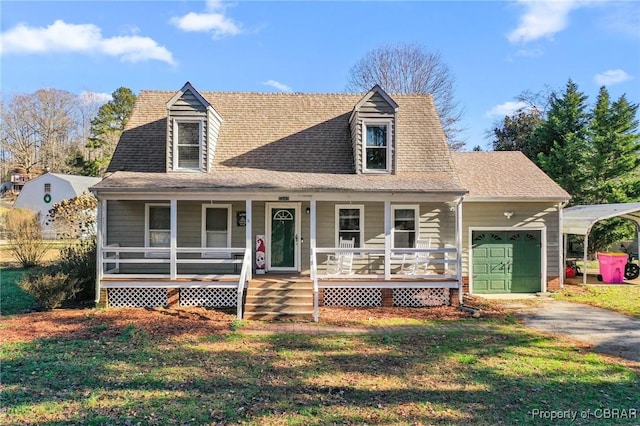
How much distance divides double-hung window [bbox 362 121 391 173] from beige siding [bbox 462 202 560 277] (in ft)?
10.8

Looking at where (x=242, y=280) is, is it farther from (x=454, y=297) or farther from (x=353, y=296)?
(x=454, y=297)

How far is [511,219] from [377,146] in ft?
17.3

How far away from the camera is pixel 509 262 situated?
44.4 feet

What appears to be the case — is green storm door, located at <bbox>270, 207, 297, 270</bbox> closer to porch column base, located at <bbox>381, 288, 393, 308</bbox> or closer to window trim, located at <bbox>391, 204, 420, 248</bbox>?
porch column base, located at <bbox>381, 288, 393, 308</bbox>

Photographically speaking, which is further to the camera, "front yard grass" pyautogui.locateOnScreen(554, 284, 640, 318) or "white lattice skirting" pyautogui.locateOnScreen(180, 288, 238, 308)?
"front yard grass" pyautogui.locateOnScreen(554, 284, 640, 318)

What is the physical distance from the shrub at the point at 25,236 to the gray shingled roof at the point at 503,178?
1798 cm

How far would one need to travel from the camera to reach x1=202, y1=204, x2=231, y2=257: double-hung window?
12.6 meters

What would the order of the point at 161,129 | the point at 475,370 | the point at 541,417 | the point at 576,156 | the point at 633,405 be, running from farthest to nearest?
the point at 576,156 → the point at 161,129 → the point at 475,370 → the point at 633,405 → the point at 541,417

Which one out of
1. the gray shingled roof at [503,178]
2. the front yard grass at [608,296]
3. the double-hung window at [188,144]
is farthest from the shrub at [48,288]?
the front yard grass at [608,296]

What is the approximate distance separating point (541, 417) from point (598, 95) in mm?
28076

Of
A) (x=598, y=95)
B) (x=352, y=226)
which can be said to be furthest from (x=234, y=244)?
(x=598, y=95)

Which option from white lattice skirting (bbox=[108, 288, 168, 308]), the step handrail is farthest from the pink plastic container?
white lattice skirting (bbox=[108, 288, 168, 308])

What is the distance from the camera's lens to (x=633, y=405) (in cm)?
514

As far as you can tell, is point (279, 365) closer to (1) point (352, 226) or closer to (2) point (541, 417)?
(2) point (541, 417)
